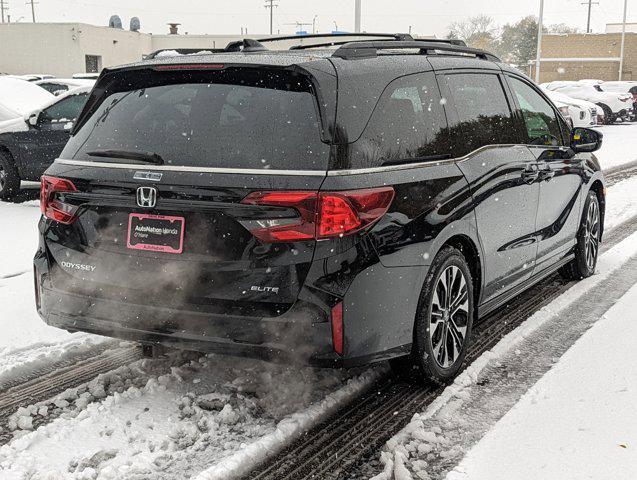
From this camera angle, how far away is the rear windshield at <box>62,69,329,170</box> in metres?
3.32

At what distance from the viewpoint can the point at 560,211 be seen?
224 inches

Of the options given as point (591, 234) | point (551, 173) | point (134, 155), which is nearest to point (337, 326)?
point (134, 155)

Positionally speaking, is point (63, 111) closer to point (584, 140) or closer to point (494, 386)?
point (584, 140)

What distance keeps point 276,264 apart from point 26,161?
884 cm

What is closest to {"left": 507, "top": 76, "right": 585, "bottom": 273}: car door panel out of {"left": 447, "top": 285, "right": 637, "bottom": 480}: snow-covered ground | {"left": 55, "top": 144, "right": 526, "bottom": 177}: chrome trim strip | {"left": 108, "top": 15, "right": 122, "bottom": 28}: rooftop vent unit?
{"left": 447, "top": 285, "right": 637, "bottom": 480}: snow-covered ground

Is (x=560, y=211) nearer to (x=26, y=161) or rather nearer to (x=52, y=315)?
(x=52, y=315)

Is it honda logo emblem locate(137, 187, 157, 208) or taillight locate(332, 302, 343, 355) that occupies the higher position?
honda logo emblem locate(137, 187, 157, 208)

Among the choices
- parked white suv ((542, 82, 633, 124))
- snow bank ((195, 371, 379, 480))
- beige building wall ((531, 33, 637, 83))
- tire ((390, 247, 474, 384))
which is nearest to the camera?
snow bank ((195, 371, 379, 480))

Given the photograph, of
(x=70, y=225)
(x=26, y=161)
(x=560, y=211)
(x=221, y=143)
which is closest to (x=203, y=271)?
(x=221, y=143)

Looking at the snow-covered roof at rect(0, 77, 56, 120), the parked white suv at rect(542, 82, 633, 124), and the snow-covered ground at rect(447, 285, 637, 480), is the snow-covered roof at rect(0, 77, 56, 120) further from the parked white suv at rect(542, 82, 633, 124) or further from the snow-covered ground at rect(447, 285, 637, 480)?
the parked white suv at rect(542, 82, 633, 124)

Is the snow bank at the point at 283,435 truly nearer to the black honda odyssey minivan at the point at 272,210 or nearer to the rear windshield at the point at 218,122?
the black honda odyssey minivan at the point at 272,210

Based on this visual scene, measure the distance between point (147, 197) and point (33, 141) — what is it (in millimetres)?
8355

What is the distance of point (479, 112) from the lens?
182 inches

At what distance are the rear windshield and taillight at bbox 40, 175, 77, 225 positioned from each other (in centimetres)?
16
